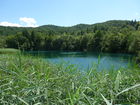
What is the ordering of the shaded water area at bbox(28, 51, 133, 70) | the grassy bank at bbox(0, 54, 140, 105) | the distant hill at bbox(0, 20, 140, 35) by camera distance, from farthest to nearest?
1. the distant hill at bbox(0, 20, 140, 35)
2. the shaded water area at bbox(28, 51, 133, 70)
3. the grassy bank at bbox(0, 54, 140, 105)

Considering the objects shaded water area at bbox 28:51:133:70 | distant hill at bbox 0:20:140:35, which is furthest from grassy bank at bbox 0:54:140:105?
distant hill at bbox 0:20:140:35

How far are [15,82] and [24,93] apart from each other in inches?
13.2

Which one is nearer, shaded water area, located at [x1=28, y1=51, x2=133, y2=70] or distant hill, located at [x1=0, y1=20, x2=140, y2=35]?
shaded water area, located at [x1=28, y1=51, x2=133, y2=70]

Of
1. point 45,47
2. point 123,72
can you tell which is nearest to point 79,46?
point 45,47

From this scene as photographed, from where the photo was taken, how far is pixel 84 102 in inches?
53.1

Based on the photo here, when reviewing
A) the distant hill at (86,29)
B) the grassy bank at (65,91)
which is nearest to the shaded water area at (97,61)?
the grassy bank at (65,91)

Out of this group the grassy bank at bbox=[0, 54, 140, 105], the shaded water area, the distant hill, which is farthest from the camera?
the distant hill

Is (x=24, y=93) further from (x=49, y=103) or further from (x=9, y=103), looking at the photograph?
(x=49, y=103)

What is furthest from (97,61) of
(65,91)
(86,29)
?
(86,29)

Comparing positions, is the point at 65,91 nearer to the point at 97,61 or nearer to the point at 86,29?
the point at 97,61

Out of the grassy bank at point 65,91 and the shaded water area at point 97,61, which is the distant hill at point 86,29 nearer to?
the shaded water area at point 97,61

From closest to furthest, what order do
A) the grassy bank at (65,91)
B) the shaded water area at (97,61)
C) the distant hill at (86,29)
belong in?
the grassy bank at (65,91)
the shaded water area at (97,61)
the distant hill at (86,29)

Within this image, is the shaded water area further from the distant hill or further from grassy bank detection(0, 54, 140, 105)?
the distant hill

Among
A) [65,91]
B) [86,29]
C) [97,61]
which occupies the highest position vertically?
[86,29]
